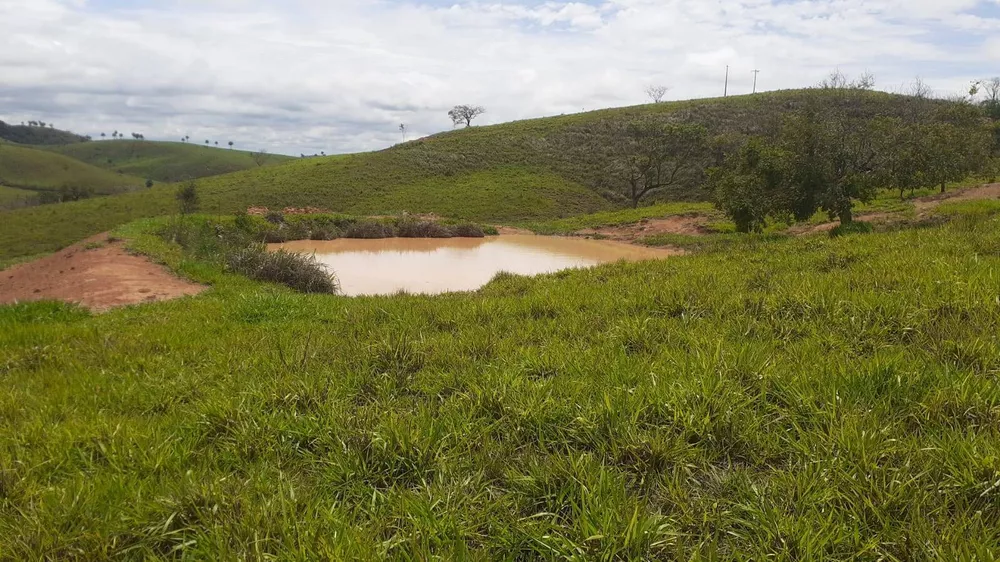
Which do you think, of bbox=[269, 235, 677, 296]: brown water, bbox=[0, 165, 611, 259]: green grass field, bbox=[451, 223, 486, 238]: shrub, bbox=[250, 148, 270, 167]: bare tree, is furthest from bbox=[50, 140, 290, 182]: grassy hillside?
bbox=[269, 235, 677, 296]: brown water

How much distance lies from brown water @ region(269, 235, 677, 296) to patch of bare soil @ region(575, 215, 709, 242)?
1814 mm

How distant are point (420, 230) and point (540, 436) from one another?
2740 cm

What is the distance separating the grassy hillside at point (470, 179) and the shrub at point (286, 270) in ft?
97.0

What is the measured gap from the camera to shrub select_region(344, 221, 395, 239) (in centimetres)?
2872

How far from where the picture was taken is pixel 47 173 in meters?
133

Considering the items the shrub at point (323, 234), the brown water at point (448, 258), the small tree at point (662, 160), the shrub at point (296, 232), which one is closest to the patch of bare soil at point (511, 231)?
the brown water at point (448, 258)

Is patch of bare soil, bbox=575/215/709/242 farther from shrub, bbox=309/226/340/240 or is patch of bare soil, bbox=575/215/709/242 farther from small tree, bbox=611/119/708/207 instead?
shrub, bbox=309/226/340/240

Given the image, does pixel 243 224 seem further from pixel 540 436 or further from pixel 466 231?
pixel 540 436

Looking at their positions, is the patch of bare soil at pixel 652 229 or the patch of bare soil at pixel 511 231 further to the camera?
the patch of bare soil at pixel 511 231

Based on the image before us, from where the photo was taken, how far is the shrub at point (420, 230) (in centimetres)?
2981

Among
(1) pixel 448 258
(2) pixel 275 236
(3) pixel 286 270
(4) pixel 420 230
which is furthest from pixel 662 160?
(3) pixel 286 270

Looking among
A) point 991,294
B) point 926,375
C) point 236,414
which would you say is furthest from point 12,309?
point 991,294

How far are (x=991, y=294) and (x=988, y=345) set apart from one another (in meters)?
1.77

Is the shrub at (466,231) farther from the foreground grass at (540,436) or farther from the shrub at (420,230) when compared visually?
the foreground grass at (540,436)
